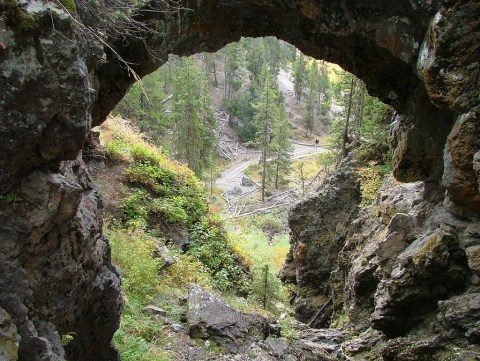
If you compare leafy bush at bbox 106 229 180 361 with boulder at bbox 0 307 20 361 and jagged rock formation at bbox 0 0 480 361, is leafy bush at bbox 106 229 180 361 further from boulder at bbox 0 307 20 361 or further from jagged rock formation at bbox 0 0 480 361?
boulder at bbox 0 307 20 361

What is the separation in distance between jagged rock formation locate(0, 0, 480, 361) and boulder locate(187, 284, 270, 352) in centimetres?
283

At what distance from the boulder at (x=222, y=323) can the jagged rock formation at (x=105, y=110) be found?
2.83 meters

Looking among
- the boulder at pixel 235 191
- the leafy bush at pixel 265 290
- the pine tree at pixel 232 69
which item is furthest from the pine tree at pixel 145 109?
the pine tree at pixel 232 69

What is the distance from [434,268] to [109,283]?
6.11m

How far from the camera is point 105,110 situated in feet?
31.9

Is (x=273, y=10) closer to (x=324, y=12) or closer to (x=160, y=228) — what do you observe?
(x=324, y=12)

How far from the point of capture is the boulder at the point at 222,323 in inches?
367

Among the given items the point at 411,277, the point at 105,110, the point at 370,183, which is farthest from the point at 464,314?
the point at 105,110

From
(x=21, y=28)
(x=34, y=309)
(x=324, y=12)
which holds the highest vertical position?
(x=324, y=12)

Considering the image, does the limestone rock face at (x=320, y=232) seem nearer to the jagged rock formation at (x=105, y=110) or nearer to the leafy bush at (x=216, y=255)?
the leafy bush at (x=216, y=255)

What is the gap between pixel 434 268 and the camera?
25.3ft

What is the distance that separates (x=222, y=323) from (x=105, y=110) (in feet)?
19.6

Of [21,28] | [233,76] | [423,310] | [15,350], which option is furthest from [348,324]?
[233,76]

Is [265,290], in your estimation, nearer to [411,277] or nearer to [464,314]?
[411,277]
